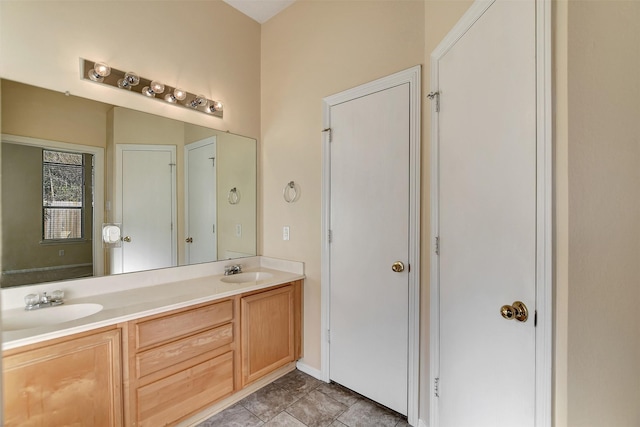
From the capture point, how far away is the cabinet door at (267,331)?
2.06 m

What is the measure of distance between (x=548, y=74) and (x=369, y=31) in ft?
4.59

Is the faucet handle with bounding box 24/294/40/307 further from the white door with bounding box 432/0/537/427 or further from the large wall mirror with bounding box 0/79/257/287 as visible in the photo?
the white door with bounding box 432/0/537/427

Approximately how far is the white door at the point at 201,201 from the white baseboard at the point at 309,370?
1132 millimetres

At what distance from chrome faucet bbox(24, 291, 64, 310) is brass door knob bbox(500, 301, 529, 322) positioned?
2152mm

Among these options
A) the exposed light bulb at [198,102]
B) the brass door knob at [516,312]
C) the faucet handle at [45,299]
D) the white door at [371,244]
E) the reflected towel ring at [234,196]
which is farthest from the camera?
the reflected towel ring at [234,196]

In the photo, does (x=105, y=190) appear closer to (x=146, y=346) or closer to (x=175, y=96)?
(x=175, y=96)

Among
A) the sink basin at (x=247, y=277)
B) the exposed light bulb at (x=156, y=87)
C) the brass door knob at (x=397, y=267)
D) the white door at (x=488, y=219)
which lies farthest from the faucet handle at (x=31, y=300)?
the white door at (x=488, y=219)

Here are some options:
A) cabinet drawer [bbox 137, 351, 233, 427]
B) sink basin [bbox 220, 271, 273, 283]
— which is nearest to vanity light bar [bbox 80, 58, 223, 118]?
sink basin [bbox 220, 271, 273, 283]

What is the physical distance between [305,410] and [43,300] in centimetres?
166

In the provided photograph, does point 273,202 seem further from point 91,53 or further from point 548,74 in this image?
point 548,74

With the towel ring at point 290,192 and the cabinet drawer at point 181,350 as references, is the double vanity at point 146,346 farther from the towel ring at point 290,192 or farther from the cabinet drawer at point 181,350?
the towel ring at point 290,192

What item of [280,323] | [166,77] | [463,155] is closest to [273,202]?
[280,323]
